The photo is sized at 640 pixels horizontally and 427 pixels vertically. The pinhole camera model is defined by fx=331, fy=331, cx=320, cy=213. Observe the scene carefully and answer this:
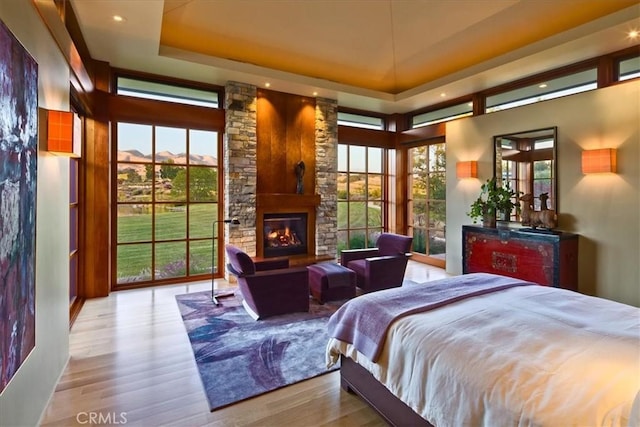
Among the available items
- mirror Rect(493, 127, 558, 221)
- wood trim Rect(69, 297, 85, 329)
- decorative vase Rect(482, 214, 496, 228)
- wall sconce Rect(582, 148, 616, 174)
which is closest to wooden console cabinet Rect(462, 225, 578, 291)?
decorative vase Rect(482, 214, 496, 228)

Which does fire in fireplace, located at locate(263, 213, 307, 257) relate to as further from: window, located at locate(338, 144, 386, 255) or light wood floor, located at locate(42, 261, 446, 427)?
light wood floor, located at locate(42, 261, 446, 427)

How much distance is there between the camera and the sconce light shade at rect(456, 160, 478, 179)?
5.88m

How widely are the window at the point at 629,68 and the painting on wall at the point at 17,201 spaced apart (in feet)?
19.8

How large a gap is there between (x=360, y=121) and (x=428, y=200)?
228 centimetres

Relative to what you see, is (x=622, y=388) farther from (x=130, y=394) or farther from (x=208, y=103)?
(x=208, y=103)

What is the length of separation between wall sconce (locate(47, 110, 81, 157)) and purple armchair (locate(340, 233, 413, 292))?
12.5 feet

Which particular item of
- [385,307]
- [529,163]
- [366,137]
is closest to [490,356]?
[385,307]

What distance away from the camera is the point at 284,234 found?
623 cm

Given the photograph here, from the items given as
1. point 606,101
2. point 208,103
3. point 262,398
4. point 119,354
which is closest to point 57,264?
point 119,354

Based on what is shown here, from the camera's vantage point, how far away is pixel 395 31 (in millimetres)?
4680

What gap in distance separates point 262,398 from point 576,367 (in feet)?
6.50

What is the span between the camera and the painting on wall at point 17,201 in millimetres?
1579

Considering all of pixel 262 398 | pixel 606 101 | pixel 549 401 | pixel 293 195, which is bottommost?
pixel 262 398

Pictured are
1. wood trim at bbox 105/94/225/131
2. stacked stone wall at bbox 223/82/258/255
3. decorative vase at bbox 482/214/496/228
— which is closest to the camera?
wood trim at bbox 105/94/225/131
